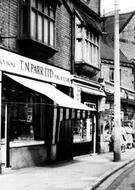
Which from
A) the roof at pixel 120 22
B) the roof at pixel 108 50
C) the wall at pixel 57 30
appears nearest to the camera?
the wall at pixel 57 30

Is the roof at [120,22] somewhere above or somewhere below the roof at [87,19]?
above

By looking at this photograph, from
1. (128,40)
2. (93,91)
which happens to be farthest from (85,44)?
(128,40)

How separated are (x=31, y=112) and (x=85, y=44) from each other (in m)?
6.25

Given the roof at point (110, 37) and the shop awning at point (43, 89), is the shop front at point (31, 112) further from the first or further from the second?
the roof at point (110, 37)

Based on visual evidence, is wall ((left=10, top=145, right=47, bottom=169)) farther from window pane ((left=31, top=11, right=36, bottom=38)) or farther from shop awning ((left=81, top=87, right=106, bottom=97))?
shop awning ((left=81, top=87, right=106, bottom=97))

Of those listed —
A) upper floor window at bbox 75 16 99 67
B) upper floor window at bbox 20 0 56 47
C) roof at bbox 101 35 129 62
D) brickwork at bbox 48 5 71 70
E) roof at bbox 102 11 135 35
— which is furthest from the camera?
roof at bbox 102 11 135 35

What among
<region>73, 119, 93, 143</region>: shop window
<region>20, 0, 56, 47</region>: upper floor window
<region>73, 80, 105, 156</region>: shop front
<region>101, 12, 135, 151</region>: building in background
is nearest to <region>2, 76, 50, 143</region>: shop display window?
<region>20, 0, 56, 47</region>: upper floor window

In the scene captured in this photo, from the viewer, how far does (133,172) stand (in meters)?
15.3

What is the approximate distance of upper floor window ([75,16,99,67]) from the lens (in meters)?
20.7

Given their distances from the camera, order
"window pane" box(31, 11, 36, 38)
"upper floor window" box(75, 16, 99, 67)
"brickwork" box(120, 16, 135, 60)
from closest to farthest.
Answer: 1. "window pane" box(31, 11, 36, 38)
2. "upper floor window" box(75, 16, 99, 67)
3. "brickwork" box(120, 16, 135, 60)

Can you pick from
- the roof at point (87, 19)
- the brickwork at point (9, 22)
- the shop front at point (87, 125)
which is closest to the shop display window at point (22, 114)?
the brickwork at point (9, 22)

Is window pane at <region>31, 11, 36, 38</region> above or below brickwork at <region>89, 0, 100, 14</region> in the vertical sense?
below

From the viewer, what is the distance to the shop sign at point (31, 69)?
45.4 feet

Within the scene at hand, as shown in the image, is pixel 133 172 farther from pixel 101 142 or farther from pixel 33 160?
pixel 101 142
